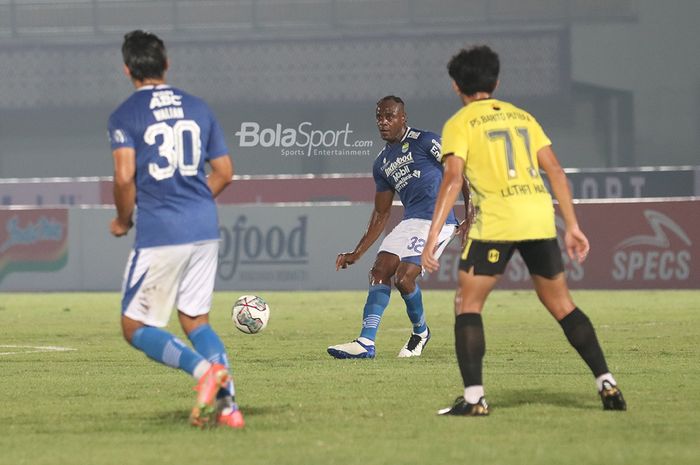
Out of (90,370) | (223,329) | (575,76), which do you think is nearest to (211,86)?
(575,76)

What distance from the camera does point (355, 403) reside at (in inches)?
316

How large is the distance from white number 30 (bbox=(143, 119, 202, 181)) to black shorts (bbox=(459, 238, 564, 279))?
4.72 feet

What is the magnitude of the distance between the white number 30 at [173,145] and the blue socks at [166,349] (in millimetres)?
744

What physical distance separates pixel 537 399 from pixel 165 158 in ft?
8.55

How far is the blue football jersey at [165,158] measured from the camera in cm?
690

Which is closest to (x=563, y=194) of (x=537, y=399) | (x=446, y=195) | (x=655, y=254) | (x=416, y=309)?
(x=446, y=195)

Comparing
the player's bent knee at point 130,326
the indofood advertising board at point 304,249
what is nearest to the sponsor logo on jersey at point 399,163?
the player's bent knee at point 130,326

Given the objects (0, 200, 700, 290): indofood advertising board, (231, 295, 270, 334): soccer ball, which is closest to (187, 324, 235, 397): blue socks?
(231, 295, 270, 334): soccer ball

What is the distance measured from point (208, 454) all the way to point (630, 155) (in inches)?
1125

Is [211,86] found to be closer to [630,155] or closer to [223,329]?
[630,155]

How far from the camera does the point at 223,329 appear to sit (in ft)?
52.1

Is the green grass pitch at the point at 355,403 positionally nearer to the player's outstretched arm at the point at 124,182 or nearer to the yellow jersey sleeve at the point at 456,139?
the player's outstretched arm at the point at 124,182

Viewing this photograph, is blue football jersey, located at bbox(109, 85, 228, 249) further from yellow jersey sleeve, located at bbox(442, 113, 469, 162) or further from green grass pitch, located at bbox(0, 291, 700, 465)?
yellow jersey sleeve, located at bbox(442, 113, 469, 162)

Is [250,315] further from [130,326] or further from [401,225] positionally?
[130,326]
